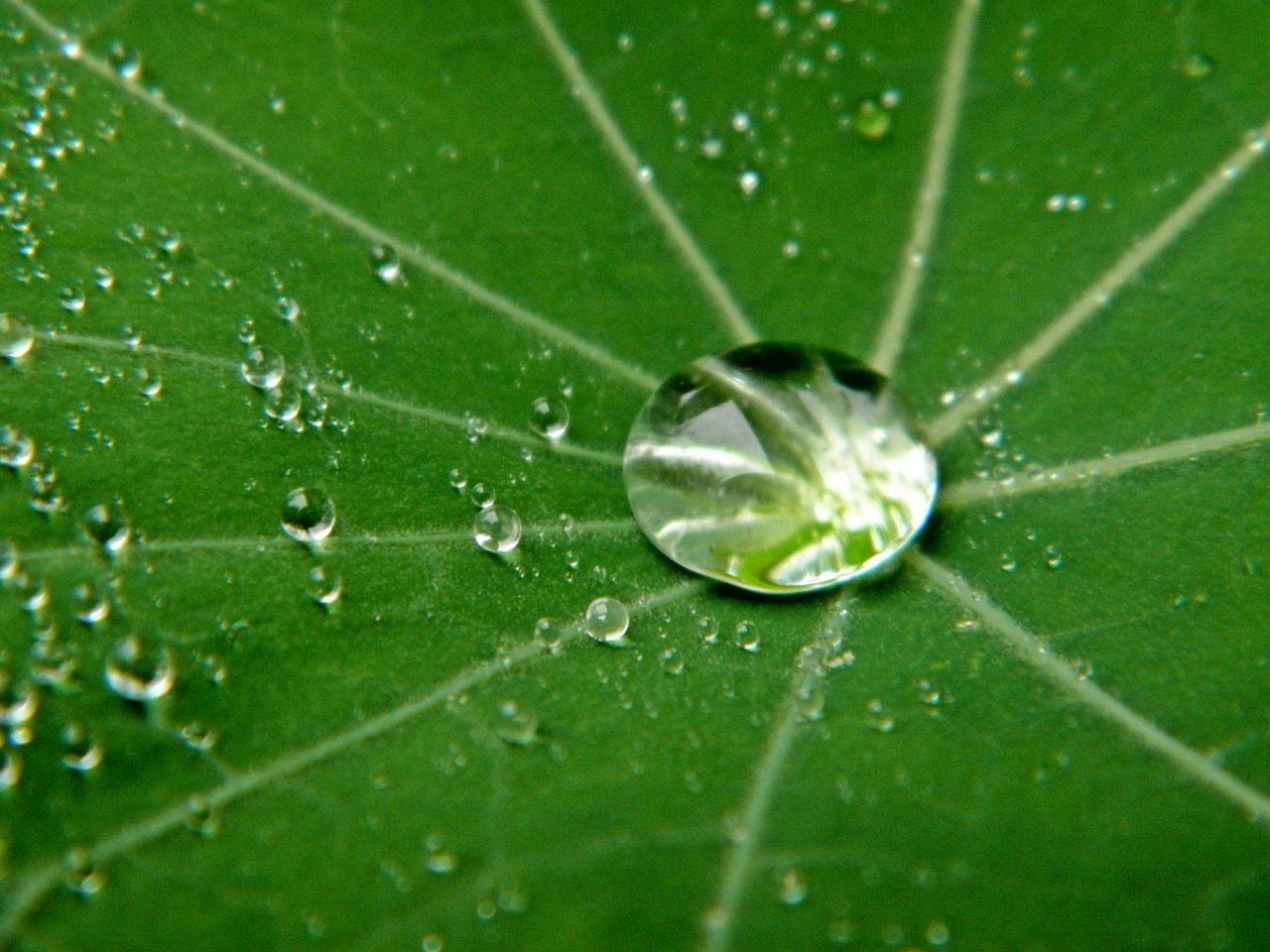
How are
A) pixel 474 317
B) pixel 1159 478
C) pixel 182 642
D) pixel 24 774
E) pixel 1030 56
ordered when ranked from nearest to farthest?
pixel 24 774 → pixel 182 642 → pixel 1159 478 → pixel 474 317 → pixel 1030 56

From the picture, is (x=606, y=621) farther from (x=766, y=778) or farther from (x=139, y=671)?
(x=139, y=671)

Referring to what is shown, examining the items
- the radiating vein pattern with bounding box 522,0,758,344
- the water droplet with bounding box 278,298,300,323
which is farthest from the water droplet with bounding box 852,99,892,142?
the water droplet with bounding box 278,298,300,323

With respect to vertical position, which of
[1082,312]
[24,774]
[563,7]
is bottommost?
[24,774]

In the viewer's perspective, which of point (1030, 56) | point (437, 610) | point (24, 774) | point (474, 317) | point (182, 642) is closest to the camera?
point (24, 774)

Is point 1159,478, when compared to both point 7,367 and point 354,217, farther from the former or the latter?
point 7,367

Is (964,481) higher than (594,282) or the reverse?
the reverse

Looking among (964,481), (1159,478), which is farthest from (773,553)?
(1159,478)

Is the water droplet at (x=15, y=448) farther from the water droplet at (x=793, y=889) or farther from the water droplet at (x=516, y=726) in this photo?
the water droplet at (x=793, y=889)
